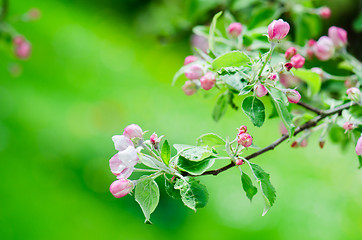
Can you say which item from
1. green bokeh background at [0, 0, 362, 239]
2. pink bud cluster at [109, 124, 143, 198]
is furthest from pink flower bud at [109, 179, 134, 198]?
green bokeh background at [0, 0, 362, 239]

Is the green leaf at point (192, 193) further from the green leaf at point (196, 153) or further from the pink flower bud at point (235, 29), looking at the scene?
the pink flower bud at point (235, 29)

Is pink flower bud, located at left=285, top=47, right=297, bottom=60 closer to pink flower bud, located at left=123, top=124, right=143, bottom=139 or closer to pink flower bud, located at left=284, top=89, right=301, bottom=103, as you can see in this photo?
pink flower bud, located at left=284, top=89, right=301, bottom=103

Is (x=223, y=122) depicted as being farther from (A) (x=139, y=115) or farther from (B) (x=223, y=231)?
(B) (x=223, y=231)

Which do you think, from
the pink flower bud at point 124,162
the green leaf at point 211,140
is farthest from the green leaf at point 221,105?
the pink flower bud at point 124,162

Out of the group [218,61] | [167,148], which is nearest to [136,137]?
[167,148]

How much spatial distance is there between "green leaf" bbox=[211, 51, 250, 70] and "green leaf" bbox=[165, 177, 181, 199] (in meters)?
0.16

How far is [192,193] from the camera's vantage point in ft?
1.62

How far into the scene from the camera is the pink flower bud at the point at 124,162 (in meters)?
0.47

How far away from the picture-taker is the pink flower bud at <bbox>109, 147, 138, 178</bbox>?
47cm

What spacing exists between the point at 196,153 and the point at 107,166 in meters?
1.77

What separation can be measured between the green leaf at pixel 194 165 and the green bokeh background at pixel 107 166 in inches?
30.6

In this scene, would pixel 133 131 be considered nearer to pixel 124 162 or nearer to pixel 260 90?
pixel 124 162

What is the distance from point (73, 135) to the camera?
7.98ft

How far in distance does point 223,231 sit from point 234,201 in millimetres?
205
